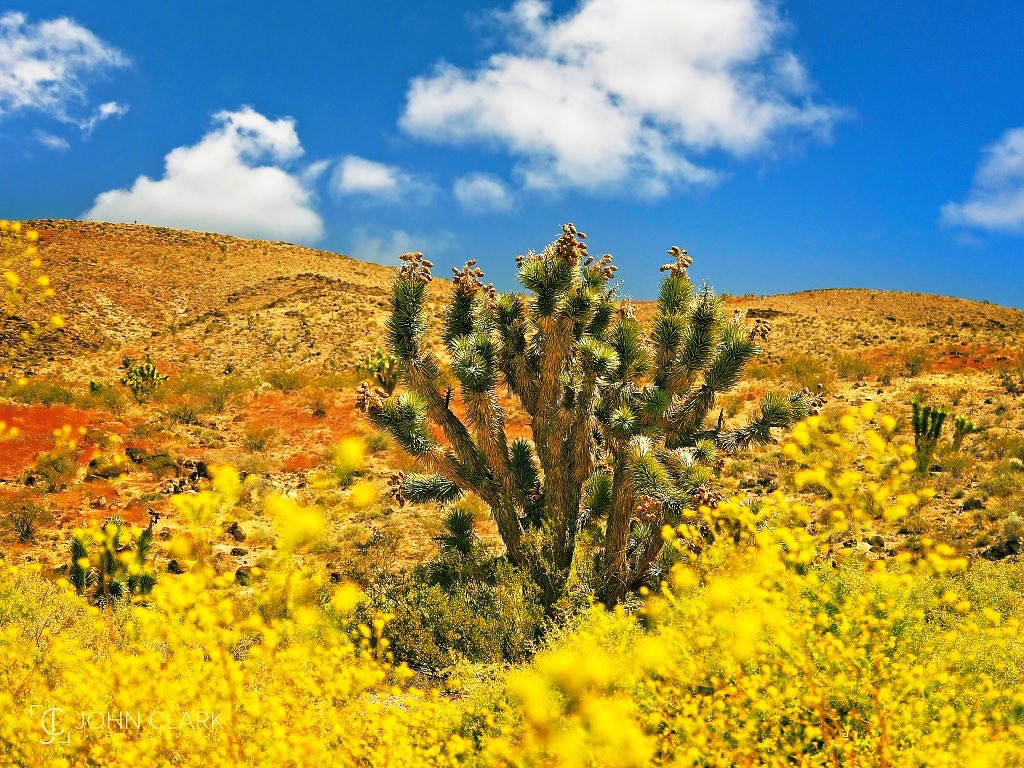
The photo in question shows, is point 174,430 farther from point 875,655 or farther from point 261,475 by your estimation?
point 875,655

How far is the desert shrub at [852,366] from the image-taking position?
23.4 m

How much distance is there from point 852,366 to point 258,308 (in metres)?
30.2

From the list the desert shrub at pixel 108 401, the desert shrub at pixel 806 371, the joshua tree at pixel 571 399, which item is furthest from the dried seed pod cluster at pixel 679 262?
the desert shrub at pixel 108 401

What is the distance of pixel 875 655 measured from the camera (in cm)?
367

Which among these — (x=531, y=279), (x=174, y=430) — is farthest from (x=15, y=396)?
(x=531, y=279)

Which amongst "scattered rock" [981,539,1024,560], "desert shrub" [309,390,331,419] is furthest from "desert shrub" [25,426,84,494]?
"scattered rock" [981,539,1024,560]

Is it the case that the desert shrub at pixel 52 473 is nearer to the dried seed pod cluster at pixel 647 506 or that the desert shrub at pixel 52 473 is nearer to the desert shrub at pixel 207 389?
the desert shrub at pixel 207 389

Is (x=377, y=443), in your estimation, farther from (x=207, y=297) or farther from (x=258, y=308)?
(x=207, y=297)

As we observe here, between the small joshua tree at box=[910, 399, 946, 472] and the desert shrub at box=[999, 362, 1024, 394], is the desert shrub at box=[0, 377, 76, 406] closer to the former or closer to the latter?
the small joshua tree at box=[910, 399, 946, 472]

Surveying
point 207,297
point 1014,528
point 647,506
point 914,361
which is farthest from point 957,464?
point 207,297

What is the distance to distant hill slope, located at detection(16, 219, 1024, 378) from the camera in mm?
30859

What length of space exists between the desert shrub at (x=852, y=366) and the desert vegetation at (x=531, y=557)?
32cm

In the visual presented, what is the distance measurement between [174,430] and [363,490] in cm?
1866

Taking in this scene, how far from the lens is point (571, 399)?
972cm
